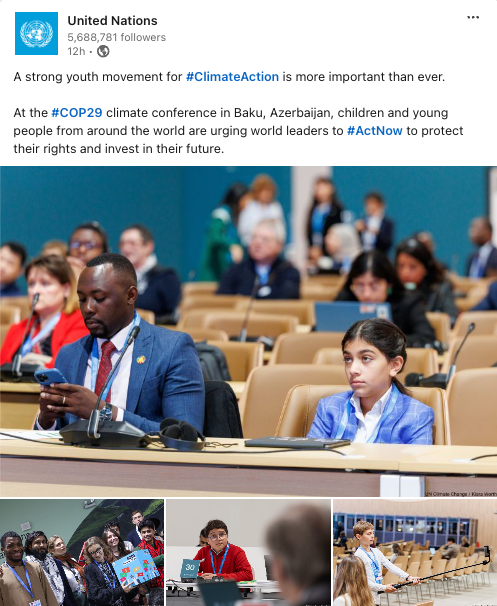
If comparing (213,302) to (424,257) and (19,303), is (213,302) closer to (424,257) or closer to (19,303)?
(19,303)

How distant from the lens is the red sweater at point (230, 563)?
62.4 inches

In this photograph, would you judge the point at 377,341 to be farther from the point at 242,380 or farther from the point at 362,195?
the point at 362,195

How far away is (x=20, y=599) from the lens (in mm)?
1898

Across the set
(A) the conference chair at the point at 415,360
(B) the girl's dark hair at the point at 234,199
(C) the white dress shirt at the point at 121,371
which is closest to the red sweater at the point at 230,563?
(C) the white dress shirt at the point at 121,371

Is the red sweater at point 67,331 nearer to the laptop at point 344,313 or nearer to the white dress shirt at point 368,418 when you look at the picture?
the laptop at point 344,313

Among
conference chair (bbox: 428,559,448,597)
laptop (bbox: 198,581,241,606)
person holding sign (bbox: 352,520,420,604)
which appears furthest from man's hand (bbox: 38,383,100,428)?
laptop (bbox: 198,581,241,606)

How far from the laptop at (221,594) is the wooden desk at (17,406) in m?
3.23

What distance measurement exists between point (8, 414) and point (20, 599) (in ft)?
7.72

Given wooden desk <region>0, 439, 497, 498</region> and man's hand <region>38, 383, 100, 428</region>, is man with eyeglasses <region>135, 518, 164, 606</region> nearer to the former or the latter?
wooden desk <region>0, 439, 497, 498</region>

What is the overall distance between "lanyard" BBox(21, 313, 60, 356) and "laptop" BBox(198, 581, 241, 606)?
3438 millimetres

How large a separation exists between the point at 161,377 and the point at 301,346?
67.6 inches

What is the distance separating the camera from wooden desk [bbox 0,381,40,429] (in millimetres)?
4121
